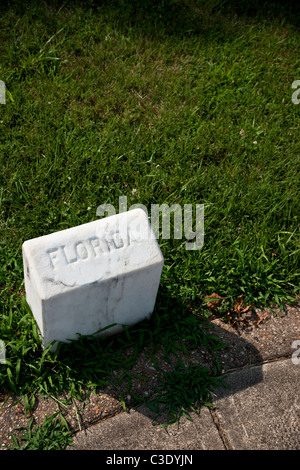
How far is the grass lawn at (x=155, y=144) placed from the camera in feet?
8.21

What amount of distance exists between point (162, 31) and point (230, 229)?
2.04 meters

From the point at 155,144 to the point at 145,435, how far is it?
6.32 feet

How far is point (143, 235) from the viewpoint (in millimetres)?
2029

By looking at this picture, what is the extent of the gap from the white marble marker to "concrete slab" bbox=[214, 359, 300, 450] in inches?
27.9

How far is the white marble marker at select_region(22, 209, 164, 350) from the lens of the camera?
188cm

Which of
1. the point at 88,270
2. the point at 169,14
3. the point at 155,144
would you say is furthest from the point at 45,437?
the point at 169,14

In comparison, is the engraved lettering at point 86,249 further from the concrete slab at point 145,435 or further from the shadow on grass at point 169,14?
the shadow on grass at point 169,14

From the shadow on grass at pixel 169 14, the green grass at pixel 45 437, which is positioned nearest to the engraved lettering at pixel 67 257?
the green grass at pixel 45 437

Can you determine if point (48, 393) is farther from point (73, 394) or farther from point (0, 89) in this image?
point (0, 89)

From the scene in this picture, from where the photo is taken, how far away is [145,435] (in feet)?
7.00

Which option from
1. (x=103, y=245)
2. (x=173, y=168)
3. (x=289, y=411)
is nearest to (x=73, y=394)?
(x=103, y=245)

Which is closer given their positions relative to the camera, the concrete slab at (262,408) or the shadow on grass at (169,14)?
the concrete slab at (262,408)

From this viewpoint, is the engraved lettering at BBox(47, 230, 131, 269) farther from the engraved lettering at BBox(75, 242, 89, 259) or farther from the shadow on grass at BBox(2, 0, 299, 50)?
the shadow on grass at BBox(2, 0, 299, 50)

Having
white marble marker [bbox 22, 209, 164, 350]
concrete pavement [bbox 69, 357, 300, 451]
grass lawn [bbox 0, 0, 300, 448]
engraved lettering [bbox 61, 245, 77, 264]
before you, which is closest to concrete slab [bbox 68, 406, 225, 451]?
concrete pavement [bbox 69, 357, 300, 451]
